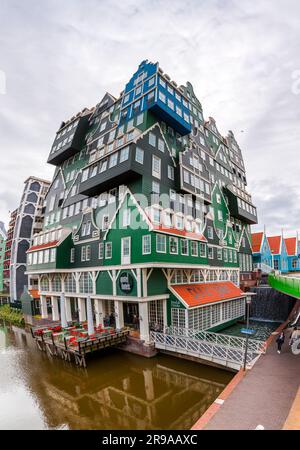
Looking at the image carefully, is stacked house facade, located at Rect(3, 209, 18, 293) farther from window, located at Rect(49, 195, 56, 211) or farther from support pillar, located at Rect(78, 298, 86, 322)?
support pillar, located at Rect(78, 298, 86, 322)

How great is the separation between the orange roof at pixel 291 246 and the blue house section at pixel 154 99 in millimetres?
43080

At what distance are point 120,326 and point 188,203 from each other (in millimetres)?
16436

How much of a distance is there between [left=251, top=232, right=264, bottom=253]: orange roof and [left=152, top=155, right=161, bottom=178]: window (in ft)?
101

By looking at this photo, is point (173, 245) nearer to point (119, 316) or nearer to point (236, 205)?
point (119, 316)

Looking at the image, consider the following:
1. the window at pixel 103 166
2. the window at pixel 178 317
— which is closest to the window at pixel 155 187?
the window at pixel 103 166

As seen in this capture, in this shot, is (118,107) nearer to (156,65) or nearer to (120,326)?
(156,65)

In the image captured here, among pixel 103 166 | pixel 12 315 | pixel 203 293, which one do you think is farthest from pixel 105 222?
pixel 12 315

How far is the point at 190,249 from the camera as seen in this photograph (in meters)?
25.3

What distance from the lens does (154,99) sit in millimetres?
27672

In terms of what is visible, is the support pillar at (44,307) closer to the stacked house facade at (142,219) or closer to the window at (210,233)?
the stacked house facade at (142,219)

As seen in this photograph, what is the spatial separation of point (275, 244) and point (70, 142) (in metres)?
→ 48.0

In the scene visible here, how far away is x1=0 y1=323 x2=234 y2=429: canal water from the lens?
12.2 metres

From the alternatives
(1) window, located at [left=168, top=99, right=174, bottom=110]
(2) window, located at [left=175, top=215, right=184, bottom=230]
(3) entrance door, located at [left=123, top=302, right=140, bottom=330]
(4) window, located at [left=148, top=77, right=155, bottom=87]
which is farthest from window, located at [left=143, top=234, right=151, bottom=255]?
(4) window, located at [left=148, top=77, right=155, bottom=87]

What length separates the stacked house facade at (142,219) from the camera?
75.0 feet
